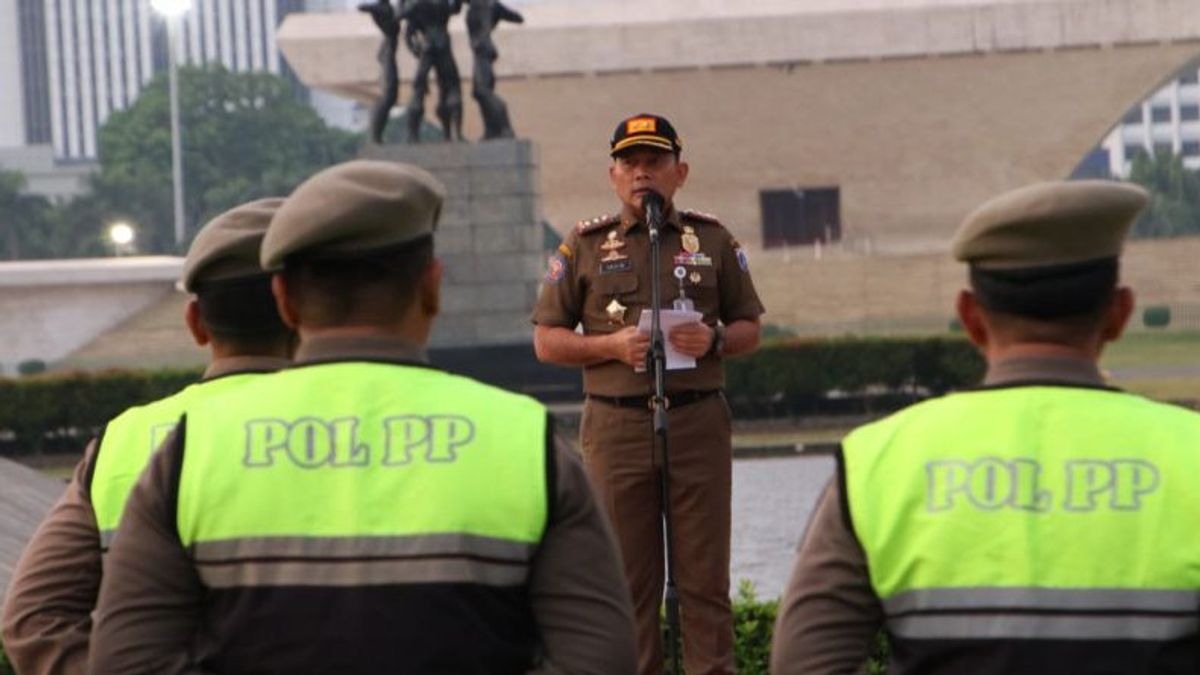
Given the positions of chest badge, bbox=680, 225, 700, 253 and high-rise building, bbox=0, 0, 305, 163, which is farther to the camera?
high-rise building, bbox=0, 0, 305, 163

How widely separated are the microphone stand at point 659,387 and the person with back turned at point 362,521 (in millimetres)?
3350

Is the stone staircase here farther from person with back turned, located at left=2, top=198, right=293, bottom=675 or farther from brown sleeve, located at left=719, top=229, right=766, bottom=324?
person with back turned, located at left=2, top=198, right=293, bottom=675

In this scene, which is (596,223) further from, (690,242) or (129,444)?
(129,444)

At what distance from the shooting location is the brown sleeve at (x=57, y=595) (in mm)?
3605

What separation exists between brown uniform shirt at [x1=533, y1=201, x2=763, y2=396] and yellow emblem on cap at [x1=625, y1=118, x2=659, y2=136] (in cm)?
20

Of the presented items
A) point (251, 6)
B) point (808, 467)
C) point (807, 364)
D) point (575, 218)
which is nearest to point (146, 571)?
point (808, 467)

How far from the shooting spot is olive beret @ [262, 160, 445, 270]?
3113mm

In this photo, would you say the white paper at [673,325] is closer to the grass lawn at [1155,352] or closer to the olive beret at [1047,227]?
the olive beret at [1047,227]

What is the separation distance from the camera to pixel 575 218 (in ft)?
185

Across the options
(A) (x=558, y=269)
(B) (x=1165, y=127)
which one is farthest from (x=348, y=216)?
(B) (x=1165, y=127)

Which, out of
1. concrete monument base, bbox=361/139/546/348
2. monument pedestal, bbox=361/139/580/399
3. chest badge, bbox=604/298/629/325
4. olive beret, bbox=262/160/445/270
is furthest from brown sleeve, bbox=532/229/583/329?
concrete monument base, bbox=361/139/546/348

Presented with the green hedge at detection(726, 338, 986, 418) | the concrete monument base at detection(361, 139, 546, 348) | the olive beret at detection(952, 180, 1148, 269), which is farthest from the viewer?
the concrete monument base at detection(361, 139, 546, 348)

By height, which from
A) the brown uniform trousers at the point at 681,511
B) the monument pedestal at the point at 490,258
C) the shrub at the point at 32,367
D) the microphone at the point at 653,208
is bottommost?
the shrub at the point at 32,367

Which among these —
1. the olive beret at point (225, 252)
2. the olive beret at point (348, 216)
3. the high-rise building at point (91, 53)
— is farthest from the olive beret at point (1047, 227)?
the high-rise building at point (91, 53)
